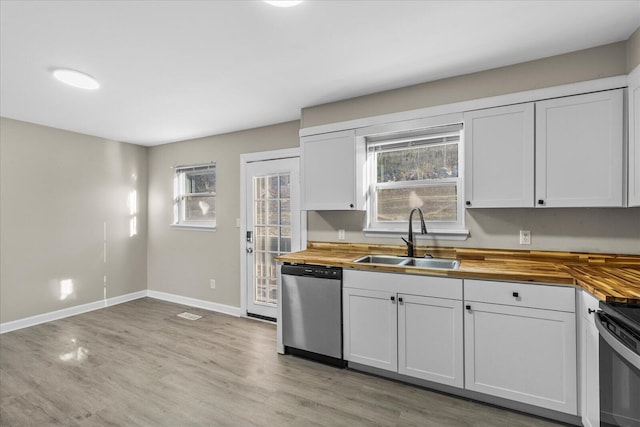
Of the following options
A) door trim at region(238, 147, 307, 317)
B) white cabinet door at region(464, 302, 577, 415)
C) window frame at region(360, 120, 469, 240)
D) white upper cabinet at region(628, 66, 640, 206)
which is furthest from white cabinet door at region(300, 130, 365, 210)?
white upper cabinet at region(628, 66, 640, 206)

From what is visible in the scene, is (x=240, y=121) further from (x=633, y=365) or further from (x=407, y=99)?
(x=633, y=365)

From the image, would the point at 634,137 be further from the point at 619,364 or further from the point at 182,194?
the point at 182,194

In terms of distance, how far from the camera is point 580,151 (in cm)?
221

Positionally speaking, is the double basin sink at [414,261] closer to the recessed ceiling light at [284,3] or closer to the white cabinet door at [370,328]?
the white cabinet door at [370,328]

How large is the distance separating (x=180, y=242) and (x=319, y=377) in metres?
3.19

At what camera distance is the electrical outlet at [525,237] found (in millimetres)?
2527

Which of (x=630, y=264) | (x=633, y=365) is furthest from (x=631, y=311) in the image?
(x=630, y=264)

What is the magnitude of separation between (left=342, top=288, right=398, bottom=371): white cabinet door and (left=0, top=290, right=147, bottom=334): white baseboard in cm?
378

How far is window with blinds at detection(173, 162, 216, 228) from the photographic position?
15.4 feet

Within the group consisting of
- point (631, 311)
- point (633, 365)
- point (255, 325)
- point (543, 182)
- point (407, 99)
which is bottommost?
point (255, 325)

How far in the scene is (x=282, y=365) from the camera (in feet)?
9.35

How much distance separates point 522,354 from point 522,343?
0.23ft

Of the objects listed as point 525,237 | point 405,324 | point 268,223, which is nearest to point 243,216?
point 268,223

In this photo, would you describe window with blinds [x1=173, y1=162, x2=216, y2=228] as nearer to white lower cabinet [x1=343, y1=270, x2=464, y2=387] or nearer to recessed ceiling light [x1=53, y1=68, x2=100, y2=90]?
recessed ceiling light [x1=53, y1=68, x2=100, y2=90]
